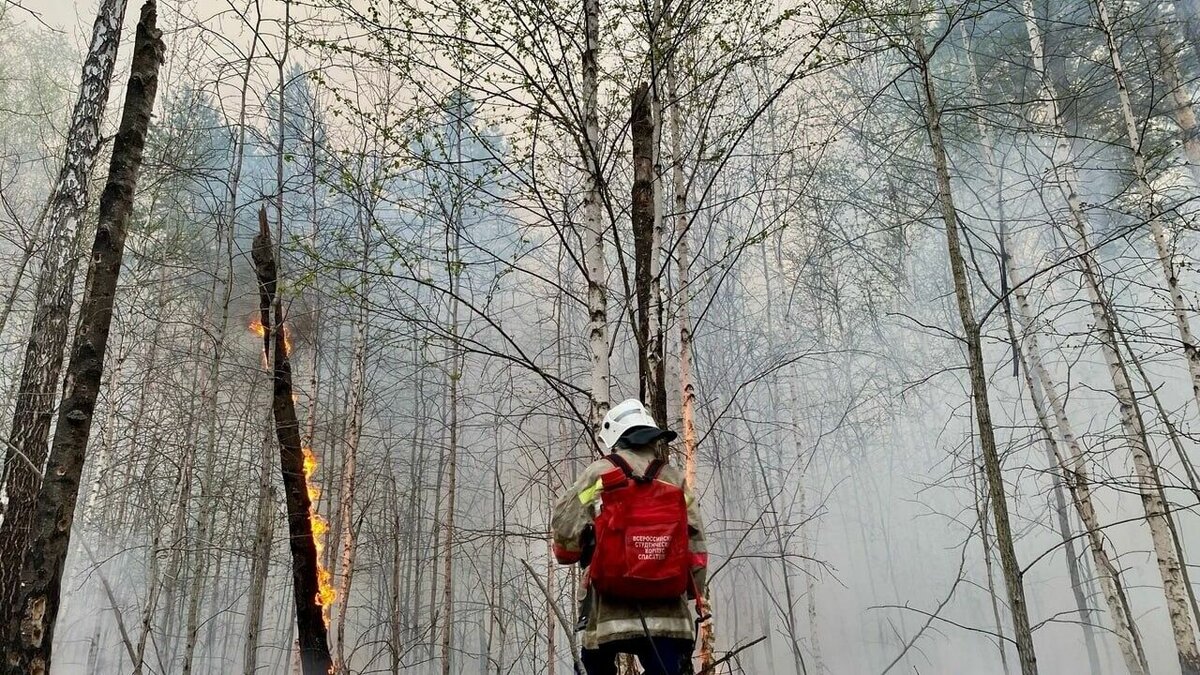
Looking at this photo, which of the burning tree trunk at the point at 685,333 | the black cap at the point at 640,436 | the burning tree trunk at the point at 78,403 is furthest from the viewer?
the burning tree trunk at the point at 685,333

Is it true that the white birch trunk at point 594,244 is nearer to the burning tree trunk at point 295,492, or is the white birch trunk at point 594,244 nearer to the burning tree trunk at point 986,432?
the burning tree trunk at point 986,432

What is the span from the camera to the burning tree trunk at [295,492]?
24.1 ft

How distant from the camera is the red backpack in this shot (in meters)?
2.64

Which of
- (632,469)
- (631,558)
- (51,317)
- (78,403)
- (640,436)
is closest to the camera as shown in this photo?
(631,558)

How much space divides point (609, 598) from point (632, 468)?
0.54 metres

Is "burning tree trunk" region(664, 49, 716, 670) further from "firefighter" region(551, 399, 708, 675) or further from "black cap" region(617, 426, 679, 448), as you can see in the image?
"firefighter" region(551, 399, 708, 675)

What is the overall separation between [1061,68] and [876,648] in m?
19.1

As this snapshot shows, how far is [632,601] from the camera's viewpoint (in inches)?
107

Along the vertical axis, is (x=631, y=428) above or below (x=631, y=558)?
above

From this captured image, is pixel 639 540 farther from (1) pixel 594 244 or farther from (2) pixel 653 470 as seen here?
(1) pixel 594 244

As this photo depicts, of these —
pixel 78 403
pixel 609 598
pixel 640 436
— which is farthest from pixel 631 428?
pixel 78 403

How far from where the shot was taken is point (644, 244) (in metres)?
4.57

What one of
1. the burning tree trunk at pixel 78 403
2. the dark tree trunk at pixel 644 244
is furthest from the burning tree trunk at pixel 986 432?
the burning tree trunk at pixel 78 403

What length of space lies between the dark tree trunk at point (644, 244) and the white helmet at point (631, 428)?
43.2 inches
